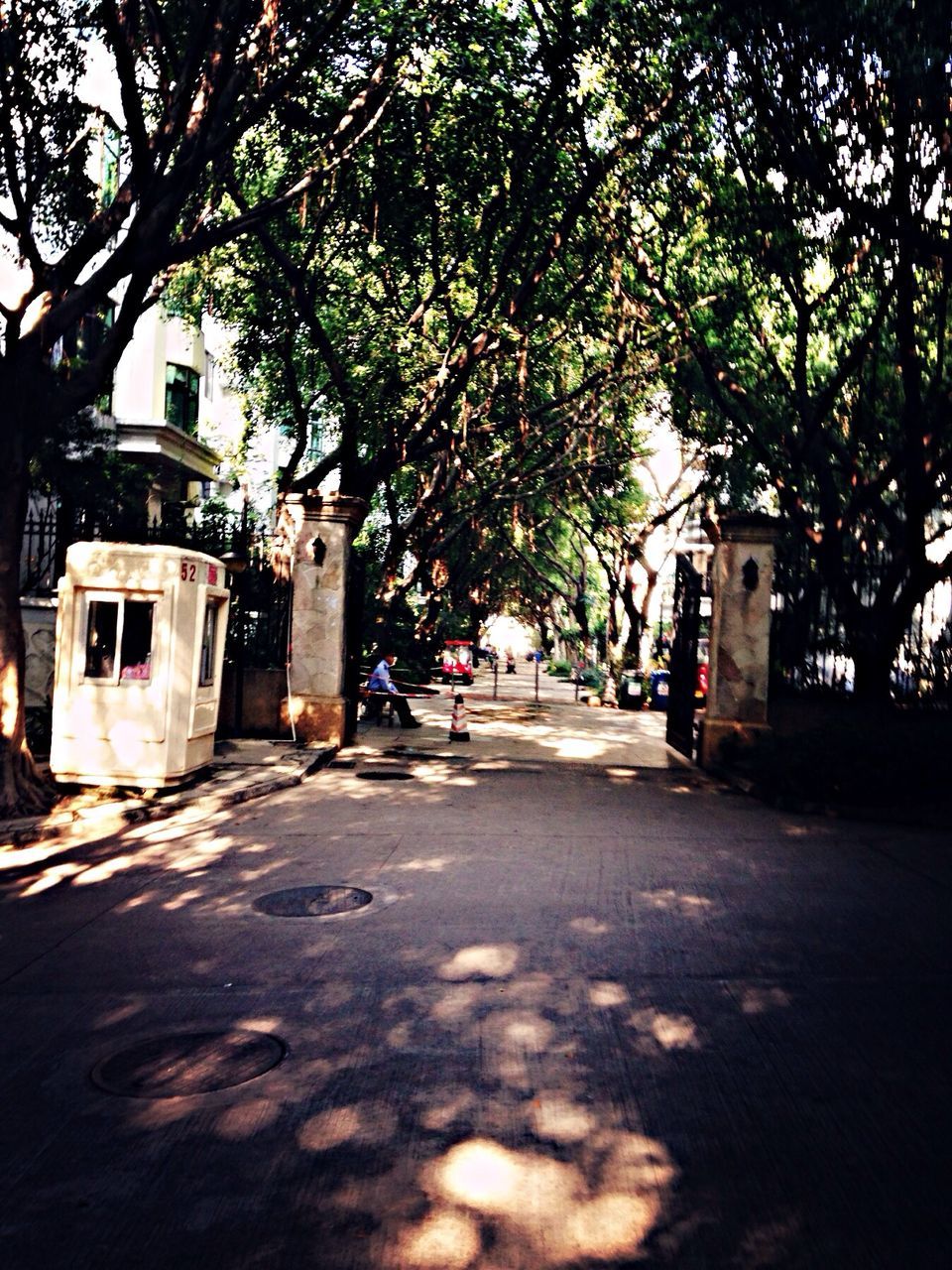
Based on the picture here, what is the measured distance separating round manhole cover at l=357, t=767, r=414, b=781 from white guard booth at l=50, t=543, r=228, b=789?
288 cm

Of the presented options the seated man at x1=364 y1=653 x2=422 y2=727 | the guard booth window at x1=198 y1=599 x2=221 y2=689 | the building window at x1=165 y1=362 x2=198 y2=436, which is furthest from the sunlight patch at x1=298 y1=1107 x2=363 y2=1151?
the building window at x1=165 y1=362 x2=198 y2=436

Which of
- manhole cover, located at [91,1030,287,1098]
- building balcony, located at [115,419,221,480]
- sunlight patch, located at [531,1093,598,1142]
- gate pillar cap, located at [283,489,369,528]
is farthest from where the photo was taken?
building balcony, located at [115,419,221,480]

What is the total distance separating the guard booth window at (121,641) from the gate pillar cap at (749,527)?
→ 8.54 meters

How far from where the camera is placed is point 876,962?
21.4ft

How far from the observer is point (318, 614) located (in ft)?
53.2

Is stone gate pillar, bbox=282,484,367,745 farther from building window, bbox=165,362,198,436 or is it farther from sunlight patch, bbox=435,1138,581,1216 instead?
building window, bbox=165,362,198,436

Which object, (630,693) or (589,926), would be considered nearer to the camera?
(589,926)

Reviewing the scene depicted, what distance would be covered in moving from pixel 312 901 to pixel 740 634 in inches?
384

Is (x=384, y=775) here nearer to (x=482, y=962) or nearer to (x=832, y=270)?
(x=482, y=962)

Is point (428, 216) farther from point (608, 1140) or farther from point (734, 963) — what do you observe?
point (608, 1140)

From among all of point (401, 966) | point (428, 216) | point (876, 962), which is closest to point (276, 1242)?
point (401, 966)

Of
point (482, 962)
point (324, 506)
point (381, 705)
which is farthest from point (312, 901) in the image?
point (381, 705)

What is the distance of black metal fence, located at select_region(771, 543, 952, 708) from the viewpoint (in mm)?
15516

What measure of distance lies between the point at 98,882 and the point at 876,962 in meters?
5.54
